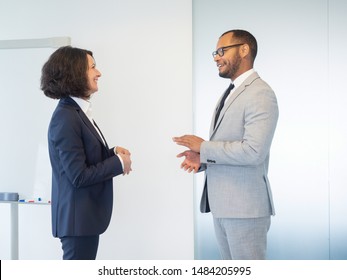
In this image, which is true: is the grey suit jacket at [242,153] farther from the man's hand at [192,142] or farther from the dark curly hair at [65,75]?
the dark curly hair at [65,75]

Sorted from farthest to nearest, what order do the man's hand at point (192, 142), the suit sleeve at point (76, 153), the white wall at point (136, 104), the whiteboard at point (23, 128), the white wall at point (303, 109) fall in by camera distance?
Result: the white wall at point (136, 104) → the white wall at point (303, 109) → the whiteboard at point (23, 128) → the man's hand at point (192, 142) → the suit sleeve at point (76, 153)

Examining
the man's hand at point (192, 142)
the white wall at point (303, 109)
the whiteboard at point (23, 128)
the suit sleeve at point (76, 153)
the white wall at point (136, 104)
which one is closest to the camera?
the suit sleeve at point (76, 153)

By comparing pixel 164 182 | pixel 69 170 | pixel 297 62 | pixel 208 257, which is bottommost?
pixel 208 257

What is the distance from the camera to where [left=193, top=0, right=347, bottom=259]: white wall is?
9.46 ft

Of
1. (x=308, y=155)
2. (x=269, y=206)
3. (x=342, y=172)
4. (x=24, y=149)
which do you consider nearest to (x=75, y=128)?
(x=269, y=206)

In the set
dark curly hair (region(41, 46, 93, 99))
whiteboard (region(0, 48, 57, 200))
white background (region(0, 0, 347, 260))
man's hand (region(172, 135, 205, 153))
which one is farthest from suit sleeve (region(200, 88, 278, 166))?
whiteboard (region(0, 48, 57, 200))

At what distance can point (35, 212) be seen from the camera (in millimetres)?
3129

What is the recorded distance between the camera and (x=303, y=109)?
2.91 meters

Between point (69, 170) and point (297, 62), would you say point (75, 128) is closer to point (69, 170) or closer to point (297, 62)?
point (69, 170)

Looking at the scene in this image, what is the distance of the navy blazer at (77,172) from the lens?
1.74 meters

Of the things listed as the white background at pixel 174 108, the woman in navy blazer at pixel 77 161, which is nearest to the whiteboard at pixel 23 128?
the white background at pixel 174 108

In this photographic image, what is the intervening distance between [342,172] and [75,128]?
Answer: 2.00 metres

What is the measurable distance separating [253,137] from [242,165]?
0.50ft

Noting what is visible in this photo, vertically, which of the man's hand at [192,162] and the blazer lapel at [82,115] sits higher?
the blazer lapel at [82,115]
